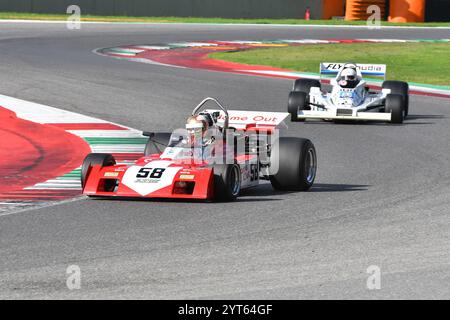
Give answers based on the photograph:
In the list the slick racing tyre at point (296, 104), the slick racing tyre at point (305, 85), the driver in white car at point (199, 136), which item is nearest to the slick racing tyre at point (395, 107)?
the slick racing tyre at point (296, 104)

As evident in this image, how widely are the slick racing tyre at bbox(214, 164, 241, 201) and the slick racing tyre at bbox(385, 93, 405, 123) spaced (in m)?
8.01

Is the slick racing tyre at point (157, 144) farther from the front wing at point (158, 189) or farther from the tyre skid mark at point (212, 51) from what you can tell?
the tyre skid mark at point (212, 51)

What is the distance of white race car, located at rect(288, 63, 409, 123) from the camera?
1916 centimetres

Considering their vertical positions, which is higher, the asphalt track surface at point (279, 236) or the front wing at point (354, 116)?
the asphalt track surface at point (279, 236)

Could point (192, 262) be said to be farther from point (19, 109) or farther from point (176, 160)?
point (19, 109)

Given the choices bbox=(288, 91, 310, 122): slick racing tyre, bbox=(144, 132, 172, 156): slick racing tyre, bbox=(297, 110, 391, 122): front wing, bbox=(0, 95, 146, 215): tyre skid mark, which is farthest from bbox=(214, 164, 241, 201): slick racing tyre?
bbox=(288, 91, 310, 122): slick racing tyre

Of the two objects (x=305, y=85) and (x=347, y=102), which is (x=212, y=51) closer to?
(x=305, y=85)

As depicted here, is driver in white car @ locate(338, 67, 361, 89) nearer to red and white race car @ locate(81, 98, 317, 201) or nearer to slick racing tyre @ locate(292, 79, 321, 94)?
slick racing tyre @ locate(292, 79, 321, 94)

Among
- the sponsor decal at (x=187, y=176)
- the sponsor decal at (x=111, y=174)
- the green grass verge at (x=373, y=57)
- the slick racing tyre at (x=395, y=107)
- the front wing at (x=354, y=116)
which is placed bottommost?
the green grass verge at (x=373, y=57)

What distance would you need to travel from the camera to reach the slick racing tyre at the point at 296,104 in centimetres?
1948

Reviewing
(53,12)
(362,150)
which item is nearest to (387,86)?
(362,150)

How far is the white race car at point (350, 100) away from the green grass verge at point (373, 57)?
8.08 metres

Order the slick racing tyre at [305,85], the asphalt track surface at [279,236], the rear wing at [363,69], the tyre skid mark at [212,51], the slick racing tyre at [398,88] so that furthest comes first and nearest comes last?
1. the tyre skid mark at [212,51]
2. the slick racing tyre at [305,85]
3. the slick racing tyre at [398,88]
4. the rear wing at [363,69]
5. the asphalt track surface at [279,236]

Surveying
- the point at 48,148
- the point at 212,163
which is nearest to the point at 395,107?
the point at 48,148
